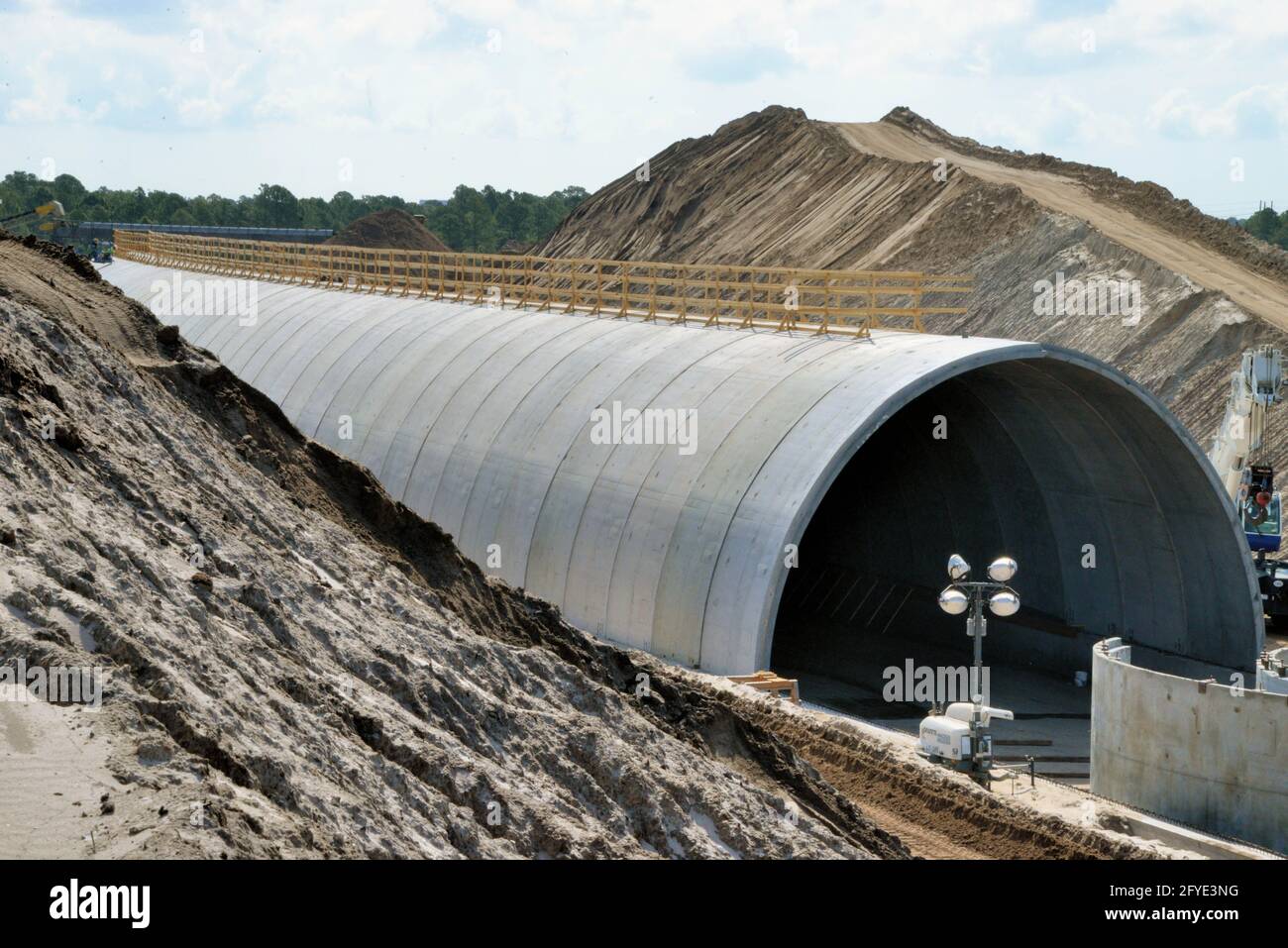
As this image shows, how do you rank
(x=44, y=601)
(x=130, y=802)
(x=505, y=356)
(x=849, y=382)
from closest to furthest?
1. (x=130, y=802)
2. (x=44, y=601)
3. (x=849, y=382)
4. (x=505, y=356)

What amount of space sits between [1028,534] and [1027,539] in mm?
101

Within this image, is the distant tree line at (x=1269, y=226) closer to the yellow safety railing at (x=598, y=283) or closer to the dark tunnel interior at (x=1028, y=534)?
the yellow safety railing at (x=598, y=283)

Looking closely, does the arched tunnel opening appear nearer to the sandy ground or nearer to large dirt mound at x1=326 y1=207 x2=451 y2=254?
the sandy ground

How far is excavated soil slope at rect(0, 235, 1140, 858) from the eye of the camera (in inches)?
361

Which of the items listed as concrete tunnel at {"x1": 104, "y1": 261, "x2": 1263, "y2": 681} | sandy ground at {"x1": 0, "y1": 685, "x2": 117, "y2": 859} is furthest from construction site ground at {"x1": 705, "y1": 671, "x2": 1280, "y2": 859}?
sandy ground at {"x1": 0, "y1": 685, "x2": 117, "y2": 859}

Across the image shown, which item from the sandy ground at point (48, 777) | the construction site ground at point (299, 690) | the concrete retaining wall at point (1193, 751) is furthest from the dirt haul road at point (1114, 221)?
the sandy ground at point (48, 777)

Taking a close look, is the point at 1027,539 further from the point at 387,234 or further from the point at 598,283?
the point at 387,234

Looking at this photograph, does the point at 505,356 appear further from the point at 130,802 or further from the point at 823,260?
the point at 823,260

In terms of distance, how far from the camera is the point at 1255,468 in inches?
1342

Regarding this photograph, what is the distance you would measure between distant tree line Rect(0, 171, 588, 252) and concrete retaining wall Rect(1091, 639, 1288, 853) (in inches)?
4357

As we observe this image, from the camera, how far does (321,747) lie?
10.8 metres

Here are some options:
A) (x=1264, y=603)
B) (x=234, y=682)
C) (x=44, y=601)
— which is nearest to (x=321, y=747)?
(x=234, y=682)

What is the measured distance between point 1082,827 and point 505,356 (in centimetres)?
1735
